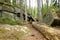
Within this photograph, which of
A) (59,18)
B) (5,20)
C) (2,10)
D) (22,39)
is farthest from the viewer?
(2,10)

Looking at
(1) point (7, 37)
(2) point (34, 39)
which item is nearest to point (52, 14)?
(2) point (34, 39)

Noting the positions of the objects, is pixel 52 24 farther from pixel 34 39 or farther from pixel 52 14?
pixel 34 39

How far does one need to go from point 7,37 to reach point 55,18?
473 cm

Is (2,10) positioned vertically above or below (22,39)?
above

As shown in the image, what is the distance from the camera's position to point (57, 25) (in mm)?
11297

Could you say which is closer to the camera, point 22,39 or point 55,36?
point 55,36

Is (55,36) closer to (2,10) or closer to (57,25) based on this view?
(57,25)

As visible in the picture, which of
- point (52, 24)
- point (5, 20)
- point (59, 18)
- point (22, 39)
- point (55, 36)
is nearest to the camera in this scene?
point (55, 36)

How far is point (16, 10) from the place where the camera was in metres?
20.0

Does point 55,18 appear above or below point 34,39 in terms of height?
above

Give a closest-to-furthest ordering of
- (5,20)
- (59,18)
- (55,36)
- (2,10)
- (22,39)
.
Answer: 1. (55,36)
2. (22,39)
3. (59,18)
4. (5,20)
5. (2,10)

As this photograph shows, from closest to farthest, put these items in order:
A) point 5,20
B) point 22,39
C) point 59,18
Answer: point 22,39, point 59,18, point 5,20

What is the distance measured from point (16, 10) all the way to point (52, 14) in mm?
9630

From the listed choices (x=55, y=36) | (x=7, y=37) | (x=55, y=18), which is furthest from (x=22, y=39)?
(x=55, y=18)
